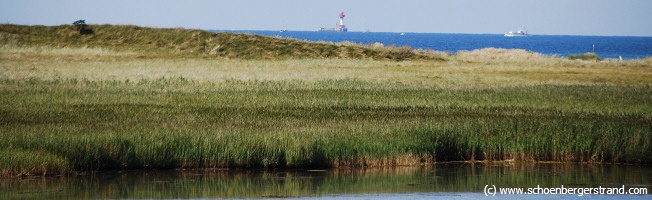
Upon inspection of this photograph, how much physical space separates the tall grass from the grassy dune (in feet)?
0.11

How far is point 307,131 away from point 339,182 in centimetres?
285

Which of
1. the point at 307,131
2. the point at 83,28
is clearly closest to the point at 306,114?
the point at 307,131

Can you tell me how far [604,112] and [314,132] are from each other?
10.9m

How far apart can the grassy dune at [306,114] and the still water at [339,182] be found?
476mm

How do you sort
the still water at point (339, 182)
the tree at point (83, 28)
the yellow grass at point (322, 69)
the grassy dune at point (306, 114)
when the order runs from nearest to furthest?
1. the still water at point (339, 182)
2. the grassy dune at point (306, 114)
3. the yellow grass at point (322, 69)
4. the tree at point (83, 28)

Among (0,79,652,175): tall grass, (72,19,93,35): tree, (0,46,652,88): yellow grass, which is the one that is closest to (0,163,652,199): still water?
(0,79,652,175): tall grass

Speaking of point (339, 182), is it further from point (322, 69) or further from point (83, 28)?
point (83, 28)

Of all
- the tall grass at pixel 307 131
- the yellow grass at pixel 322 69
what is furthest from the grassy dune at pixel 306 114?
the yellow grass at pixel 322 69

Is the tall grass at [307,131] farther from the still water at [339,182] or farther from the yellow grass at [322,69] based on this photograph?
the yellow grass at [322,69]

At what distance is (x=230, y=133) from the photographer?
73.3 feet

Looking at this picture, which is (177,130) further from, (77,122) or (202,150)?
(77,122)

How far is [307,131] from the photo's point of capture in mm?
22938

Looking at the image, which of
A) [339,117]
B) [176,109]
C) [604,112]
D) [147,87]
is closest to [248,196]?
[339,117]

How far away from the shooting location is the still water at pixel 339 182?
1870 cm
